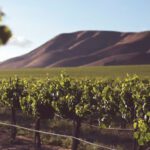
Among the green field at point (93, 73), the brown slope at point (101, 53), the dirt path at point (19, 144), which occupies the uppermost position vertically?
the brown slope at point (101, 53)

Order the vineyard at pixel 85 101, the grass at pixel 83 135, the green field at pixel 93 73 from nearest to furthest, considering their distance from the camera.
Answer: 1. the vineyard at pixel 85 101
2. the grass at pixel 83 135
3. the green field at pixel 93 73

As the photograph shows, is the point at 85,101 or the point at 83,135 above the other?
the point at 85,101

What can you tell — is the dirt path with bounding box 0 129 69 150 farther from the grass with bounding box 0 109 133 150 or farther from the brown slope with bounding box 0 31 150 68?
the brown slope with bounding box 0 31 150 68

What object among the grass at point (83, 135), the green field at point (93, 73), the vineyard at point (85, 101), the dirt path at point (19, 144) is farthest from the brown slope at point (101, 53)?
the vineyard at point (85, 101)

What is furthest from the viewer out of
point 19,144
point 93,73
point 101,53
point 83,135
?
point 101,53

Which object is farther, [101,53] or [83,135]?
[101,53]

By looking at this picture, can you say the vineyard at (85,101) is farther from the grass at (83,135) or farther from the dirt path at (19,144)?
the grass at (83,135)

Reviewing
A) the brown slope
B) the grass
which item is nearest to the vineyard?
the grass

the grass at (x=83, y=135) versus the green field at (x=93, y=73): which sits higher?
the green field at (x=93, y=73)

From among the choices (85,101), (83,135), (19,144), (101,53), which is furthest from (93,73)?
(101,53)

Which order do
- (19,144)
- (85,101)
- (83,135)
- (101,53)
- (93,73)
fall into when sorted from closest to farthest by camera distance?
(85,101) < (19,144) < (83,135) < (93,73) < (101,53)

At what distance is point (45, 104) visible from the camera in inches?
838

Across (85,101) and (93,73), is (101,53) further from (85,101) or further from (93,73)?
(85,101)

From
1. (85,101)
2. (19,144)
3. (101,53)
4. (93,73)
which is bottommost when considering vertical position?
(19,144)
